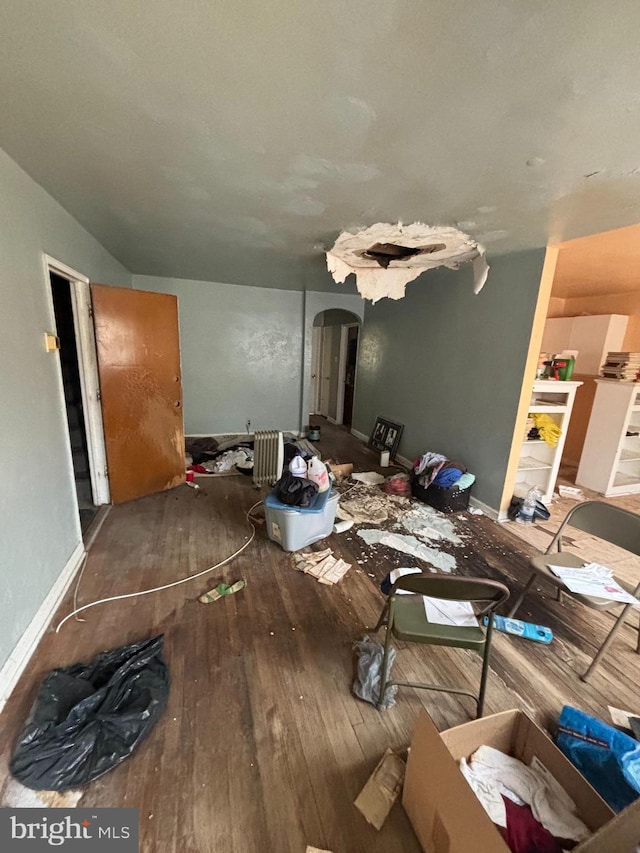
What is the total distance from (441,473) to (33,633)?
328cm

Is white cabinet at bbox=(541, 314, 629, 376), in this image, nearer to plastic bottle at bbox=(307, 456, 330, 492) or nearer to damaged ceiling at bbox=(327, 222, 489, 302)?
damaged ceiling at bbox=(327, 222, 489, 302)

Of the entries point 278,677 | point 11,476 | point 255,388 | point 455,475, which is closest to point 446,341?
point 455,475

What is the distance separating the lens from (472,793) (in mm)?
869

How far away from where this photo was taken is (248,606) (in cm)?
210

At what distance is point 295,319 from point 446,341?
267 cm

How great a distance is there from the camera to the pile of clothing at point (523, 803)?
1.02m

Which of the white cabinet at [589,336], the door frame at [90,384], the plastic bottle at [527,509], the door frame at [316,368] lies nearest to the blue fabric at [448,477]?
the plastic bottle at [527,509]

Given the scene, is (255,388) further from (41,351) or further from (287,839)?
(287,839)

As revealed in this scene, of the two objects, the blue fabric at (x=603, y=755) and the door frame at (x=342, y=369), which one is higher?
the door frame at (x=342, y=369)

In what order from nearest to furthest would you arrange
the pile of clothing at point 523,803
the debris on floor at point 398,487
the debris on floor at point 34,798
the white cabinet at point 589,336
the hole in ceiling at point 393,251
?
the pile of clothing at point 523,803 < the debris on floor at point 34,798 < the hole in ceiling at point 393,251 < the debris on floor at point 398,487 < the white cabinet at point 589,336

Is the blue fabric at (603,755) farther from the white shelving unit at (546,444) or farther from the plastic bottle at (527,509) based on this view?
the white shelving unit at (546,444)

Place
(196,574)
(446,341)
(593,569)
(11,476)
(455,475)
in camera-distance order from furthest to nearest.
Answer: (446,341) → (455,475) → (196,574) → (593,569) → (11,476)

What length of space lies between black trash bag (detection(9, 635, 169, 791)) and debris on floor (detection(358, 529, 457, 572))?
1.77 metres

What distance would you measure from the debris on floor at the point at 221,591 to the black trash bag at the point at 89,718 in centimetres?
46
